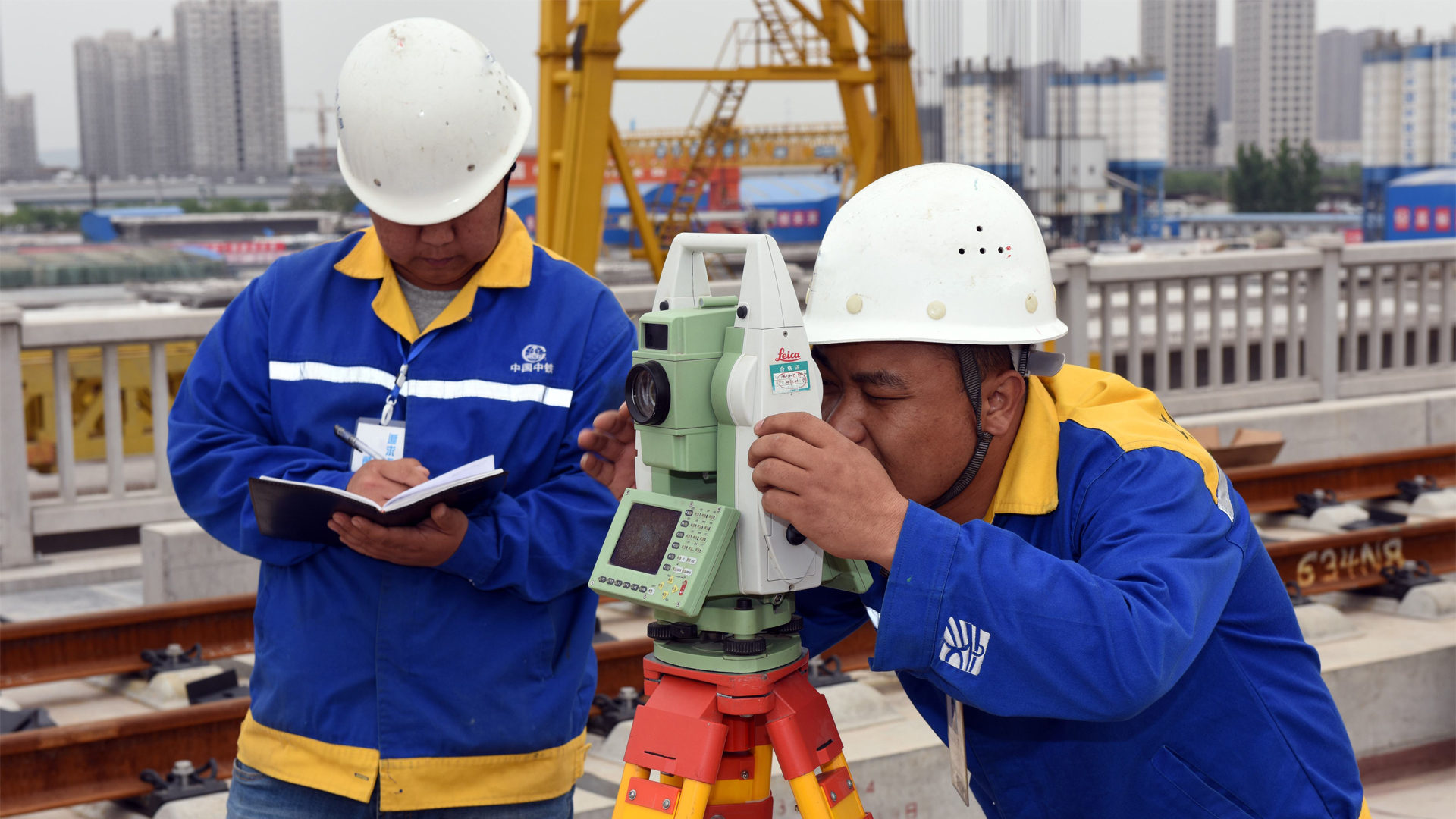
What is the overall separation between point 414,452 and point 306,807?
689mm

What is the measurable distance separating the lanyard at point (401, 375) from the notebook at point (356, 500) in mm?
198

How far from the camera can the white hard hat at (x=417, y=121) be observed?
2.48 m

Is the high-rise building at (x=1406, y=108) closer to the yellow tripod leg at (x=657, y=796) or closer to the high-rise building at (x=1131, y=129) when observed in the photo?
the high-rise building at (x=1131, y=129)

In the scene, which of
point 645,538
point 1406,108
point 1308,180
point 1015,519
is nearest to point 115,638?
point 645,538

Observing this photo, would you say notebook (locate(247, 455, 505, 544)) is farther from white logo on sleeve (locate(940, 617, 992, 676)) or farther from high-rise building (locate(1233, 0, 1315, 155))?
high-rise building (locate(1233, 0, 1315, 155))

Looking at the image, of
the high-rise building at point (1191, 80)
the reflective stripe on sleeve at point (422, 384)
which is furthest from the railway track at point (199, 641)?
the high-rise building at point (1191, 80)

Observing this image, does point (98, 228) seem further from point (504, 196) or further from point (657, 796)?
point (657, 796)

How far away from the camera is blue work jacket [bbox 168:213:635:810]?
245 centimetres

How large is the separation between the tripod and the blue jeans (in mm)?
643

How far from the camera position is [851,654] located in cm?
554

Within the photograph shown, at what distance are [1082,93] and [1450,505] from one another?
11980 cm

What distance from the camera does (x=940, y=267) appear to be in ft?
6.07

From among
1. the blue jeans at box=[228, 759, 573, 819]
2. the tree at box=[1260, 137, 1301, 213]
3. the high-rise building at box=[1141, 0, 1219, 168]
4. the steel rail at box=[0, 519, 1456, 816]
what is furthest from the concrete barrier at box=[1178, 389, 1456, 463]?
the high-rise building at box=[1141, 0, 1219, 168]

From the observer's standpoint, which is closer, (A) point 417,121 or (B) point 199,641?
(A) point 417,121
